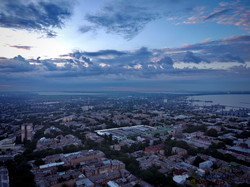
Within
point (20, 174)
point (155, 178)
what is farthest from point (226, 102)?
point (20, 174)

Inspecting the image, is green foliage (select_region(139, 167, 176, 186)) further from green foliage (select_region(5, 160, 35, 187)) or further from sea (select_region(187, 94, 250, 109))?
sea (select_region(187, 94, 250, 109))

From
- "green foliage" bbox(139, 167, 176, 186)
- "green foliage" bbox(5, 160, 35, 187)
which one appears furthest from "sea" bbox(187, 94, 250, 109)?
"green foliage" bbox(5, 160, 35, 187)

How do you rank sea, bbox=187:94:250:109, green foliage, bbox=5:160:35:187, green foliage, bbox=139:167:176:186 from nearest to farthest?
green foliage, bbox=139:167:176:186 → green foliage, bbox=5:160:35:187 → sea, bbox=187:94:250:109

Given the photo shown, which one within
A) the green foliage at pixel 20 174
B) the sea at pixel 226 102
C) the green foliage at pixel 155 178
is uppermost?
the green foliage at pixel 155 178

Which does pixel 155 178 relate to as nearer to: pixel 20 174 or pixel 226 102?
pixel 20 174

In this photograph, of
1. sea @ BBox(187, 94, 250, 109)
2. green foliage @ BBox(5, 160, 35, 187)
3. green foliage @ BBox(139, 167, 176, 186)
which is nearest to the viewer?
green foliage @ BBox(139, 167, 176, 186)

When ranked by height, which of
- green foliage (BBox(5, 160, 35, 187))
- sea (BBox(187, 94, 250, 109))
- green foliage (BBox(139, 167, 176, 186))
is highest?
green foliage (BBox(139, 167, 176, 186))

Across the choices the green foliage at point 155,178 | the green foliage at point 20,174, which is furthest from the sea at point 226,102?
the green foliage at point 20,174

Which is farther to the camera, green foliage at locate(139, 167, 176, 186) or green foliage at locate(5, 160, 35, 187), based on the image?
green foliage at locate(5, 160, 35, 187)

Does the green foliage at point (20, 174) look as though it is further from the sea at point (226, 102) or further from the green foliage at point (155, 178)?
the sea at point (226, 102)

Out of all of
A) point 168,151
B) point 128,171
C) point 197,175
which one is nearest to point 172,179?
point 197,175

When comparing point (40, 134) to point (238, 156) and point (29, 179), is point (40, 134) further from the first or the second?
point (238, 156)
